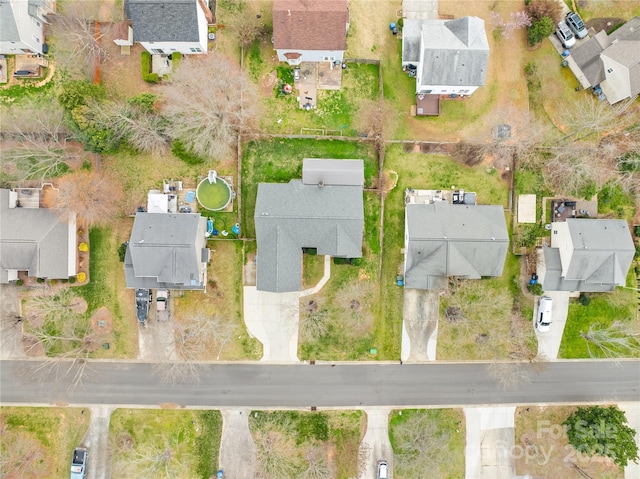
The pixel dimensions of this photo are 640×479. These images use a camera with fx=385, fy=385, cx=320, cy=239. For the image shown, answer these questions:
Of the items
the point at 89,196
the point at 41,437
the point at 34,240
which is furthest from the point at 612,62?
the point at 41,437

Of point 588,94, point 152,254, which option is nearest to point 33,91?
point 152,254

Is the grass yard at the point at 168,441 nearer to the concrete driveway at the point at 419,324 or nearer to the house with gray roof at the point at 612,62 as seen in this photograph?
the concrete driveway at the point at 419,324

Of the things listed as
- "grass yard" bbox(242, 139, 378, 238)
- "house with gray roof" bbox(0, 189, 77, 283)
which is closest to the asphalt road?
"house with gray roof" bbox(0, 189, 77, 283)

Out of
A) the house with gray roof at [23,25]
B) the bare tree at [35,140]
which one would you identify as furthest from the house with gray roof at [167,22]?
the bare tree at [35,140]

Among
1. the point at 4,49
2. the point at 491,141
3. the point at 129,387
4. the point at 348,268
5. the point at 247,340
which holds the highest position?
the point at 4,49

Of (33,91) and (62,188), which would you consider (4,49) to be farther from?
(62,188)

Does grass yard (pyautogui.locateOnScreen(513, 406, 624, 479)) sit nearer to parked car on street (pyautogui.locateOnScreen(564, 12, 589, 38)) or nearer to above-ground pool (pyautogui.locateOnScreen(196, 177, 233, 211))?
above-ground pool (pyautogui.locateOnScreen(196, 177, 233, 211))
